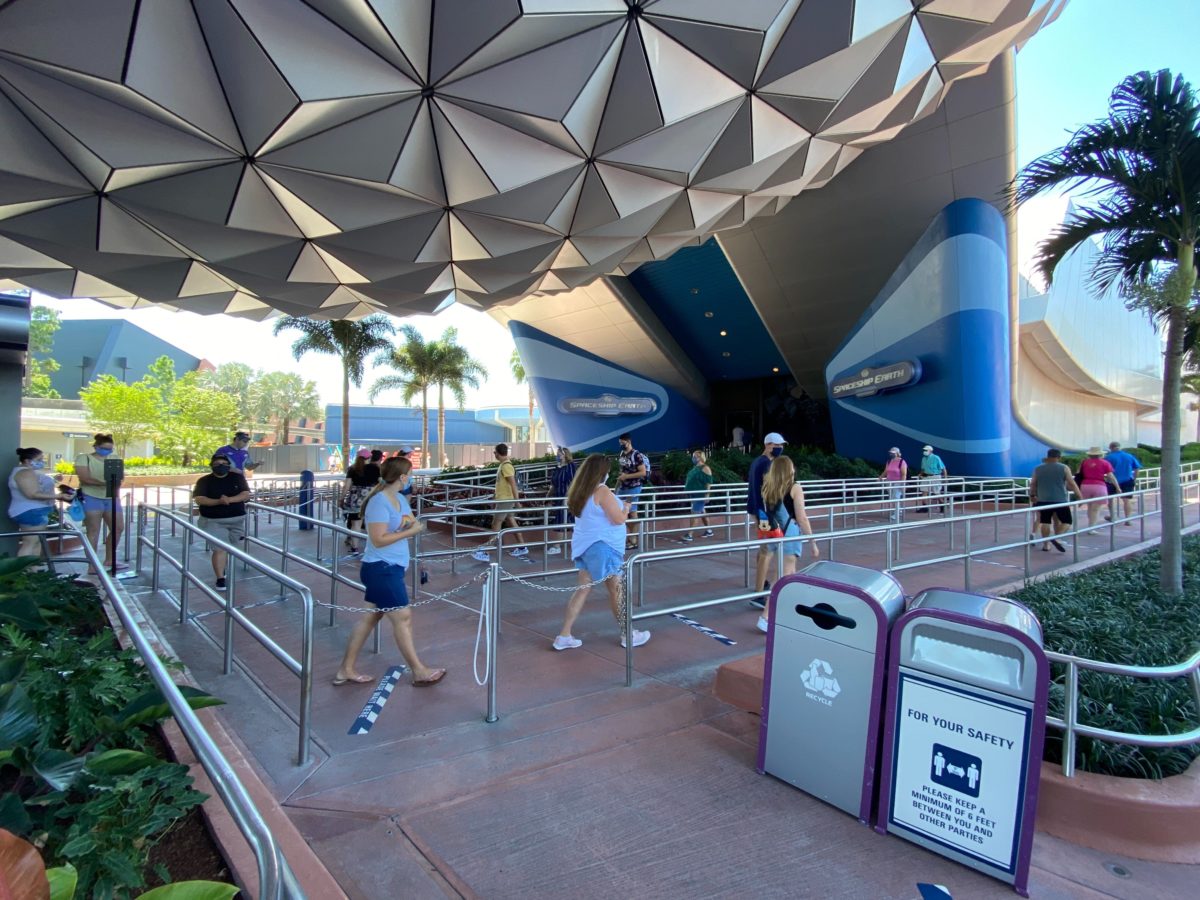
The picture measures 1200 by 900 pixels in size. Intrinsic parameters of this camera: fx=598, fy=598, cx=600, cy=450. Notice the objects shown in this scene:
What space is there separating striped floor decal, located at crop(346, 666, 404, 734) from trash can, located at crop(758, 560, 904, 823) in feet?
7.88

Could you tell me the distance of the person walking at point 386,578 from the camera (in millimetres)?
4312

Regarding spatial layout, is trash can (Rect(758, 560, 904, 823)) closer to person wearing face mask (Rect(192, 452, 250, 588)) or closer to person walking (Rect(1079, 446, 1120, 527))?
person wearing face mask (Rect(192, 452, 250, 588))

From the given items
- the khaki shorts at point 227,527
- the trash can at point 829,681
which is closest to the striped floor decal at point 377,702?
the trash can at point 829,681

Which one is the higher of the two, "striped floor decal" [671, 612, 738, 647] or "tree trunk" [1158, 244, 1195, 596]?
"tree trunk" [1158, 244, 1195, 596]

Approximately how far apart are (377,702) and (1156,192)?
8.51 meters

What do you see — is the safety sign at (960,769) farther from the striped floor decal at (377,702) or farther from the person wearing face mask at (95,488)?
the person wearing face mask at (95,488)

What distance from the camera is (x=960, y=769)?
8.26 feet

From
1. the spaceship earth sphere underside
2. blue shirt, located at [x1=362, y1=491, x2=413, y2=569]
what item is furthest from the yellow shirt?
blue shirt, located at [x1=362, y1=491, x2=413, y2=569]

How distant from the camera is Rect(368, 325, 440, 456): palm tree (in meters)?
34.7

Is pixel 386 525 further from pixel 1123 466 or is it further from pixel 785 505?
pixel 1123 466

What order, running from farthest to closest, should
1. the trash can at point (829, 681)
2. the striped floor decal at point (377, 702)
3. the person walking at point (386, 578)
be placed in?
1. the person walking at point (386, 578)
2. the striped floor decal at point (377, 702)
3. the trash can at point (829, 681)

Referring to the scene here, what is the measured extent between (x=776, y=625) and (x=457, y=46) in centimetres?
679

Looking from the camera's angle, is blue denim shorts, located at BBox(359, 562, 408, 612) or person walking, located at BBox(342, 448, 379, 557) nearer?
blue denim shorts, located at BBox(359, 562, 408, 612)

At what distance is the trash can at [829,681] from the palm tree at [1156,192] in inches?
212
